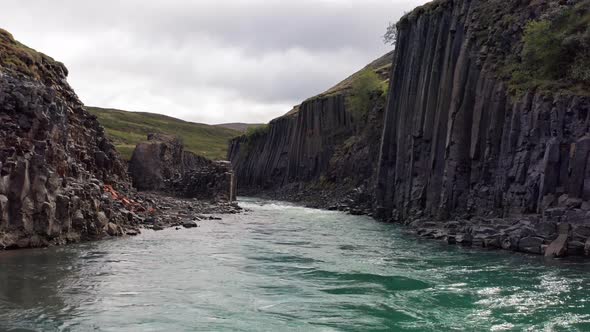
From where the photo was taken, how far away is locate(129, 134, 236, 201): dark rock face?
7038 centimetres

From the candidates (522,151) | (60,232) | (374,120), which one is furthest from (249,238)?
(374,120)

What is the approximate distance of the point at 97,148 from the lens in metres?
47.2

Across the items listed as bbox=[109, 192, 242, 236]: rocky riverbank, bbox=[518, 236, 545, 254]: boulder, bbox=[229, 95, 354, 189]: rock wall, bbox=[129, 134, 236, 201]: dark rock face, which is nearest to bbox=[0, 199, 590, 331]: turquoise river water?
bbox=[518, 236, 545, 254]: boulder

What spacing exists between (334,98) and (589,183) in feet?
250

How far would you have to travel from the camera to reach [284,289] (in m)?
18.7

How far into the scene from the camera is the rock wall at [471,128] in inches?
1211

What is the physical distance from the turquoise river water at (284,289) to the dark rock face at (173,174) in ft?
133

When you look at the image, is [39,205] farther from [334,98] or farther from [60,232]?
[334,98]

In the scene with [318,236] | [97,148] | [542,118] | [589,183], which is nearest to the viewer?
[589,183]

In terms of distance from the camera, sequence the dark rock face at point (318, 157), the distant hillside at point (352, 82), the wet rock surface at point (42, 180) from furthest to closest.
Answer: the distant hillside at point (352, 82) < the dark rock face at point (318, 157) < the wet rock surface at point (42, 180)

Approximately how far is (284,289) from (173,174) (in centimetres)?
7151

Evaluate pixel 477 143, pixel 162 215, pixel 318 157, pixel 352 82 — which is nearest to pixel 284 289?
pixel 477 143

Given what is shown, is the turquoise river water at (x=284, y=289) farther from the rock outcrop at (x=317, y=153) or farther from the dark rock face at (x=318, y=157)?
the rock outcrop at (x=317, y=153)

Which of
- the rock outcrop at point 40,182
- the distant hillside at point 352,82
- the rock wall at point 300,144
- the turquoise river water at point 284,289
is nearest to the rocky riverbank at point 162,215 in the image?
the rock outcrop at point 40,182
